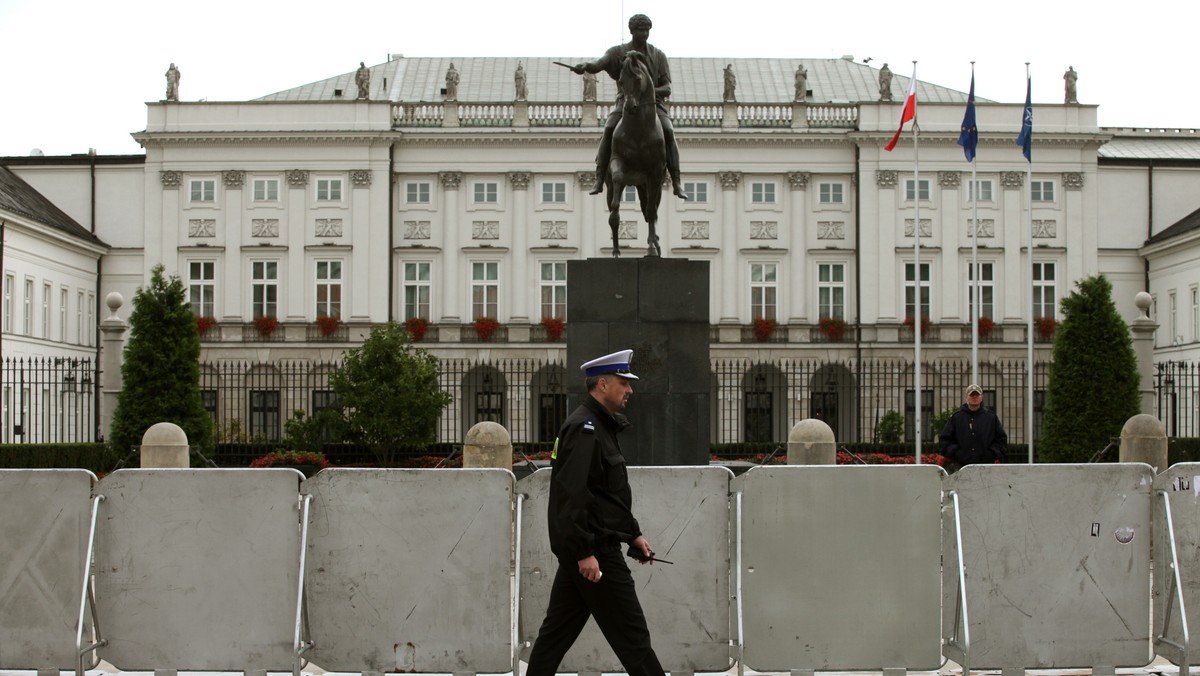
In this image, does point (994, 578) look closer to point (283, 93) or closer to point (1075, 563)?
point (1075, 563)

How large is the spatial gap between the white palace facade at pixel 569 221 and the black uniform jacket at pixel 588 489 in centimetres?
4577

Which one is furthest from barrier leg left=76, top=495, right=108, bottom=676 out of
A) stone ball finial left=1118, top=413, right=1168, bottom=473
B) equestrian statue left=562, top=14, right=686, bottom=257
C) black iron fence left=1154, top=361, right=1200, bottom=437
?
black iron fence left=1154, top=361, right=1200, bottom=437

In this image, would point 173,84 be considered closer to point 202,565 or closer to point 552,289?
point 552,289

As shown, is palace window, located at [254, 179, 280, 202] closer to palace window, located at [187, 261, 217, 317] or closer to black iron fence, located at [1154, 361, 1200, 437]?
palace window, located at [187, 261, 217, 317]

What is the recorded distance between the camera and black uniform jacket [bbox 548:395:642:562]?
731cm

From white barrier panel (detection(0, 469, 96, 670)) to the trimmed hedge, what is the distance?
20.3 metres

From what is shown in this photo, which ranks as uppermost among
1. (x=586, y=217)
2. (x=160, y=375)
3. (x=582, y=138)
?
(x=582, y=138)

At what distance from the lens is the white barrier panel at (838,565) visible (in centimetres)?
922

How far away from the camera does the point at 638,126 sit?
14.7 m

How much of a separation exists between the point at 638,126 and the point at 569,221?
40760 millimetres

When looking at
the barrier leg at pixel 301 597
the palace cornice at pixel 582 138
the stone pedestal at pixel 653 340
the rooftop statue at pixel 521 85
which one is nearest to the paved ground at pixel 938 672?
the barrier leg at pixel 301 597

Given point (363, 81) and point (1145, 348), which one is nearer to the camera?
point (1145, 348)

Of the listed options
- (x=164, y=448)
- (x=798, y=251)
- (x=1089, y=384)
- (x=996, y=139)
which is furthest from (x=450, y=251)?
(x=164, y=448)

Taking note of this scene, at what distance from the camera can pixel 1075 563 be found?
933cm
